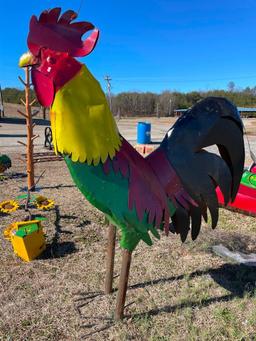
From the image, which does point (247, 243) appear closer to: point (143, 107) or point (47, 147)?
point (47, 147)

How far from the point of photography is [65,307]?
3.02m

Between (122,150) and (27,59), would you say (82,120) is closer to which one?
(122,150)

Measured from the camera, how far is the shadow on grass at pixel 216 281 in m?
2.88

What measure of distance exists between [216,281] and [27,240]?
87.9 inches

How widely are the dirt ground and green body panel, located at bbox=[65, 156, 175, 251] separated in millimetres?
1124

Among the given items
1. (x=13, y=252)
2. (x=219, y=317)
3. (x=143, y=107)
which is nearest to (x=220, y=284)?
(x=219, y=317)

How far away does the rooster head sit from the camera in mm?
1854

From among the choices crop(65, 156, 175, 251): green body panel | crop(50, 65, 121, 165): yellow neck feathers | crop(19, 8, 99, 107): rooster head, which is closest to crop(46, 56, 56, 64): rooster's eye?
crop(19, 8, 99, 107): rooster head

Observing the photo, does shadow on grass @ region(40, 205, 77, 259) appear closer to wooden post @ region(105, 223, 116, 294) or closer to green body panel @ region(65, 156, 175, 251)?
wooden post @ region(105, 223, 116, 294)

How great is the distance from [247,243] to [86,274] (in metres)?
2.37

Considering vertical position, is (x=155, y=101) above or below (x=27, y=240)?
above

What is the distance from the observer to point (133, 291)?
3285mm

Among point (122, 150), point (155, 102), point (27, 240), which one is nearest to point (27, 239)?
point (27, 240)

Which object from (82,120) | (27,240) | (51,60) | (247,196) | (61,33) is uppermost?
(61,33)
